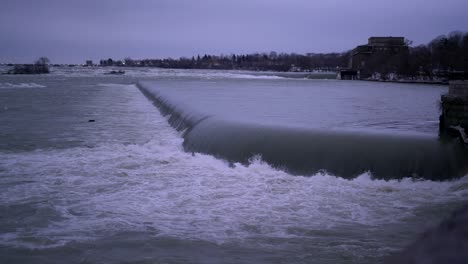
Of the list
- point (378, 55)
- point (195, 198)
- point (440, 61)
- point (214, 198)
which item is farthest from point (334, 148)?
point (378, 55)

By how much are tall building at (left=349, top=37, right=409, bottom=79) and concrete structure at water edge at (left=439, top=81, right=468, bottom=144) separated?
60061 mm

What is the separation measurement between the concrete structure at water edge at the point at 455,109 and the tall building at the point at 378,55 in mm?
60061

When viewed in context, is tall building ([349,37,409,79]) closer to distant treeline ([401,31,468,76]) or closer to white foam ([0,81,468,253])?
distant treeline ([401,31,468,76])

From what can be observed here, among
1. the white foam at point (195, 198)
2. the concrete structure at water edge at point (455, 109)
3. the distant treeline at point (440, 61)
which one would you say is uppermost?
the distant treeline at point (440, 61)

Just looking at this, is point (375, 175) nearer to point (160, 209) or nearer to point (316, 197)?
point (316, 197)

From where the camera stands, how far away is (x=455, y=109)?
12.8m

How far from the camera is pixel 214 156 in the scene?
12.6m

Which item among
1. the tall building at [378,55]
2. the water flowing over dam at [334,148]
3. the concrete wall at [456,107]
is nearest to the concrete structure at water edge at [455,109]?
the concrete wall at [456,107]

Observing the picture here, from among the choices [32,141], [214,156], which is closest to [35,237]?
[214,156]

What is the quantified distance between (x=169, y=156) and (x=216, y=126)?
1946mm

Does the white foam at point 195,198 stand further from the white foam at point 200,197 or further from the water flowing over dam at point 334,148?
the water flowing over dam at point 334,148

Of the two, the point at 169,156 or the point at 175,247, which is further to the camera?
the point at 169,156

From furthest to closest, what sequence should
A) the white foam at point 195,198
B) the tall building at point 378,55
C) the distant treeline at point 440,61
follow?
the tall building at point 378,55, the distant treeline at point 440,61, the white foam at point 195,198

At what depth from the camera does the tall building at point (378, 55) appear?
240 ft
